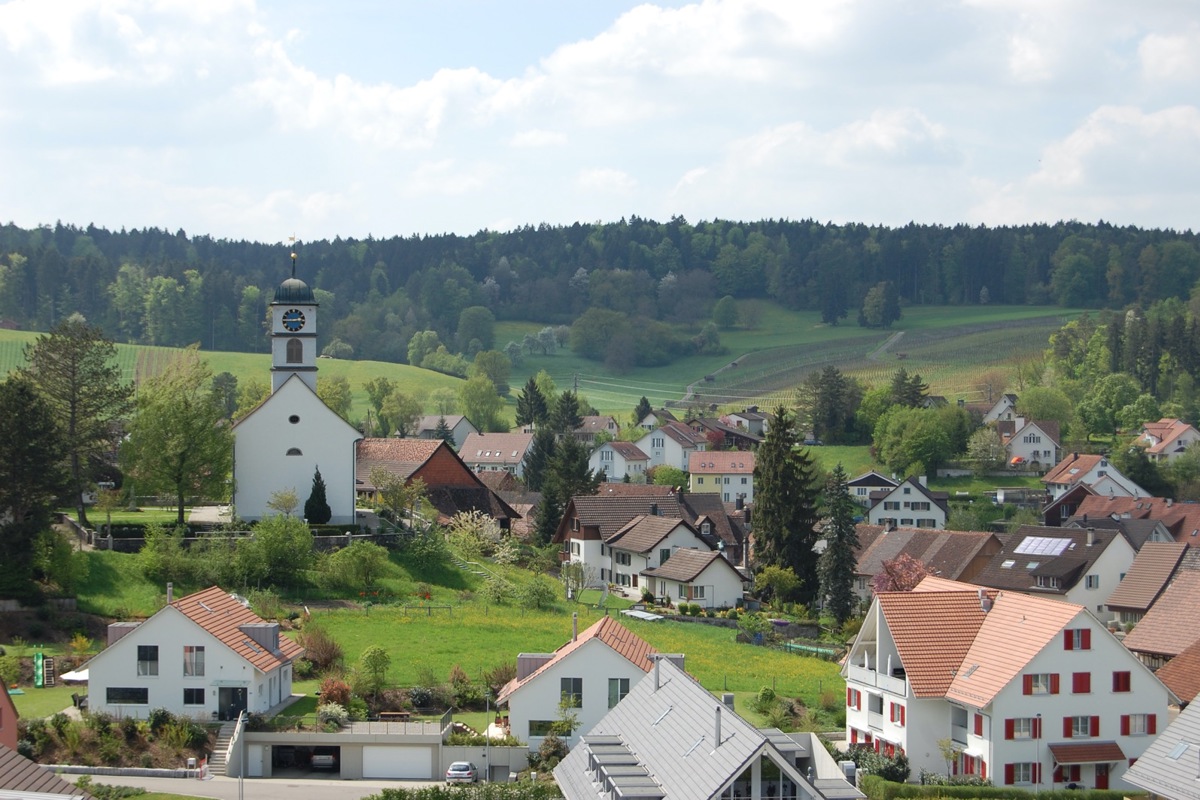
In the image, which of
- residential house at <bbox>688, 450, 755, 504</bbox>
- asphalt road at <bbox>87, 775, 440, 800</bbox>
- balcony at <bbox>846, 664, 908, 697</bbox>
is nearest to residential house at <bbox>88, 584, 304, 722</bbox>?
asphalt road at <bbox>87, 775, 440, 800</bbox>

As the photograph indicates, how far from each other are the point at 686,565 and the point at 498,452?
55745 millimetres

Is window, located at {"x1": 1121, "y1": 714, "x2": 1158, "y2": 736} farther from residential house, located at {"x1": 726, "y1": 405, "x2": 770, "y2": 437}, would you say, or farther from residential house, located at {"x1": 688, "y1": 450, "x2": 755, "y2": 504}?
residential house, located at {"x1": 726, "y1": 405, "x2": 770, "y2": 437}

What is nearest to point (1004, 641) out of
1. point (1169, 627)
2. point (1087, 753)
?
point (1087, 753)

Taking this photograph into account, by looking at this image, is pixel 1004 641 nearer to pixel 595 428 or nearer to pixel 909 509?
pixel 909 509

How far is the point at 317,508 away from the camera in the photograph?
65.1m

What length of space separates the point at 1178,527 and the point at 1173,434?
36530mm

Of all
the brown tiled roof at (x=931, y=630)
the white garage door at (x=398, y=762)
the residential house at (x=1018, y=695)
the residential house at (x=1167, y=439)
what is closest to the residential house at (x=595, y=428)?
the residential house at (x=1167, y=439)

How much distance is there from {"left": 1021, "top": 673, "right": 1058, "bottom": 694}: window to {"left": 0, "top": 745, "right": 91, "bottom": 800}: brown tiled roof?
23.0 m

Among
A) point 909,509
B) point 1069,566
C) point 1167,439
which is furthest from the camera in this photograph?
point 1167,439

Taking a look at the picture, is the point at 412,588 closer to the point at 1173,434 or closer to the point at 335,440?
the point at 335,440

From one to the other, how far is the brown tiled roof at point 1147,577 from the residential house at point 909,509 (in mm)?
31023

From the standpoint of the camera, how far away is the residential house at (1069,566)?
7225 cm

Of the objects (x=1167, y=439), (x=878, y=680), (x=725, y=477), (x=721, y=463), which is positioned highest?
(x=1167, y=439)

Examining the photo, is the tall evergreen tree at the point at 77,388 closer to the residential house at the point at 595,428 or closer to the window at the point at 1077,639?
the window at the point at 1077,639
